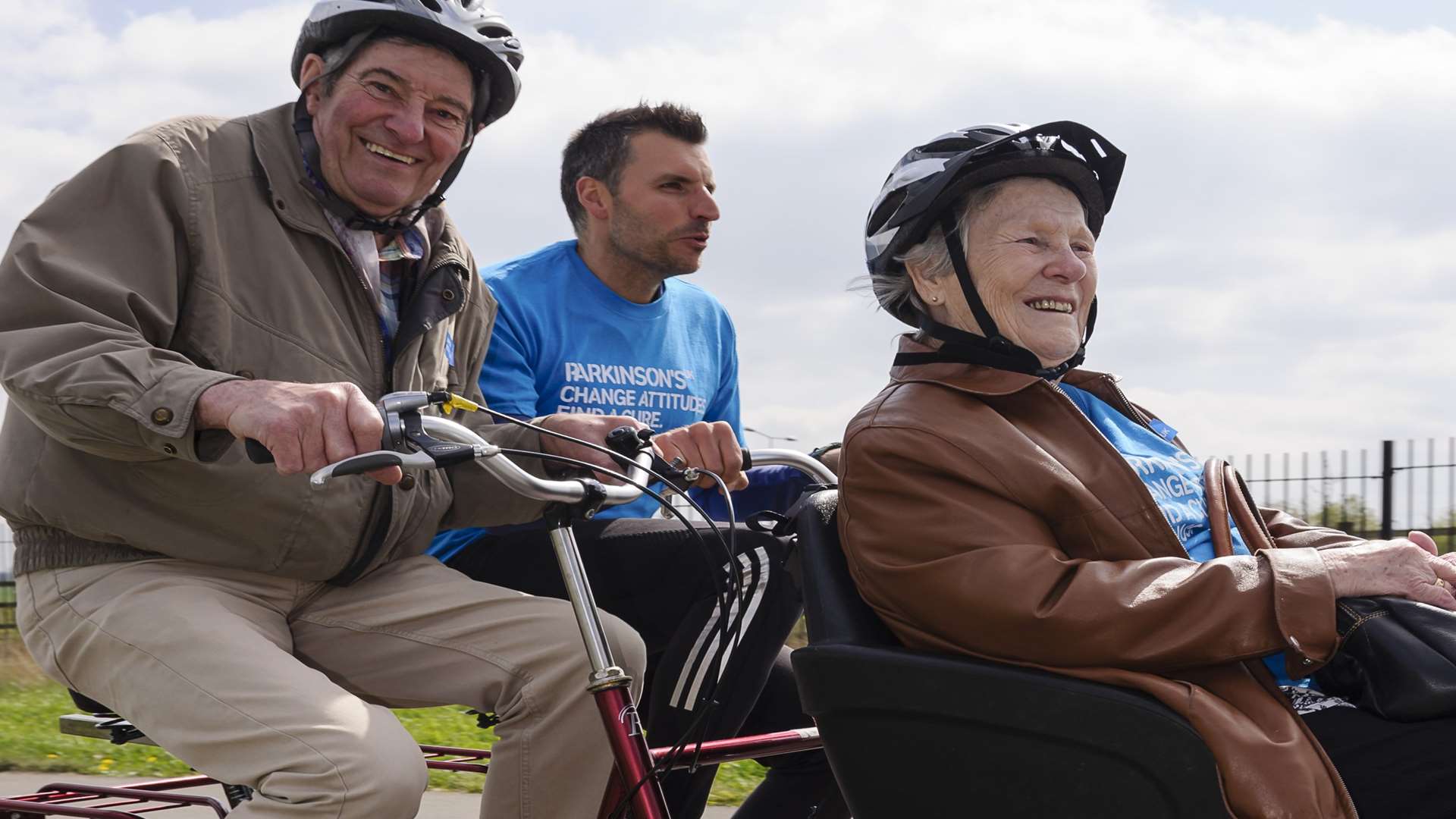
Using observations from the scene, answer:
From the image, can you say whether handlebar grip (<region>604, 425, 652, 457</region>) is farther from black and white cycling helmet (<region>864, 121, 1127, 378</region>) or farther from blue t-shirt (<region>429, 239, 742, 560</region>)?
blue t-shirt (<region>429, 239, 742, 560</region>)

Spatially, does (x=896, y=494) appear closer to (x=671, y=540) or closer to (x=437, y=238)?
(x=671, y=540)

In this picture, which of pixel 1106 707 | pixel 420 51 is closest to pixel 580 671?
pixel 1106 707

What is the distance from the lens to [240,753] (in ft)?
7.64

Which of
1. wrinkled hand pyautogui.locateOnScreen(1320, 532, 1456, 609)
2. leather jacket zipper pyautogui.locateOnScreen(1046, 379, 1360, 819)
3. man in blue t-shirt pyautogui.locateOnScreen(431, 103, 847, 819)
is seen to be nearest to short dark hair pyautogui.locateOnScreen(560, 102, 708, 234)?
man in blue t-shirt pyautogui.locateOnScreen(431, 103, 847, 819)

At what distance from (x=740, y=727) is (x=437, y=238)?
4.31 feet

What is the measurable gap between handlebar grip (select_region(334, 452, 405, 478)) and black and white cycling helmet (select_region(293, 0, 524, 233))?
108 cm

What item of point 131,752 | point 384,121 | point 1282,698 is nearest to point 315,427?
point 384,121

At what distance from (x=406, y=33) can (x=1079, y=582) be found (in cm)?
179

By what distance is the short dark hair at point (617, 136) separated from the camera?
4668 millimetres

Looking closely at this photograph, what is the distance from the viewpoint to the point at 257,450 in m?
2.17

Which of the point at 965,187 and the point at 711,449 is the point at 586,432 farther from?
the point at 965,187

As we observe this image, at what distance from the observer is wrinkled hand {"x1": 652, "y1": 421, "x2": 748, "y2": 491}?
2883 millimetres

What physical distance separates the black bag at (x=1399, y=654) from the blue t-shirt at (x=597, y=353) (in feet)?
6.47

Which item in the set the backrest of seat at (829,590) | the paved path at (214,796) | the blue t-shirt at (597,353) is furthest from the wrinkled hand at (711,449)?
the paved path at (214,796)
